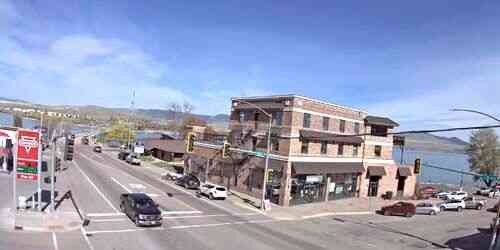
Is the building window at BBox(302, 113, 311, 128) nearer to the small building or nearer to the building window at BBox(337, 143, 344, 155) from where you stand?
the building window at BBox(337, 143, 344, 155)

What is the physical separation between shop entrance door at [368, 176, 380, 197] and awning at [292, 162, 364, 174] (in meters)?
4.01

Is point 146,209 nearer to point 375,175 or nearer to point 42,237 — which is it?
point 42,237

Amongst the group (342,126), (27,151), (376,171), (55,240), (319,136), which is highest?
(342,126)

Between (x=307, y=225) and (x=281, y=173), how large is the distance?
36.8 ft

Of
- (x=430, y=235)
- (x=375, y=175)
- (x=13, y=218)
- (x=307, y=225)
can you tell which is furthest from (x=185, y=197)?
(x=375, y=175)

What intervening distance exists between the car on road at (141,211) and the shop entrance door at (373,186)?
3743 cm

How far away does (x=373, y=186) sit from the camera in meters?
60.6

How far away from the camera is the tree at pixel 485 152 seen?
96.6 metres

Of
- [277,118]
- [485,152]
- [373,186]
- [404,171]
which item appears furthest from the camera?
[485,152]

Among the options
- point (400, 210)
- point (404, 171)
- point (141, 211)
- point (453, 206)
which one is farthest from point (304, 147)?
point (453, 206)

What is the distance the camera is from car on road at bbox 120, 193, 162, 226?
90.7 feet

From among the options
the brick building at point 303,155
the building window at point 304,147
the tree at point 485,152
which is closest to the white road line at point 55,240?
the brick building at point 303,155

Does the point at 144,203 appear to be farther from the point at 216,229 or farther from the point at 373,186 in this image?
the point at 373,186

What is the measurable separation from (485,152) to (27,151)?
95.4 m
